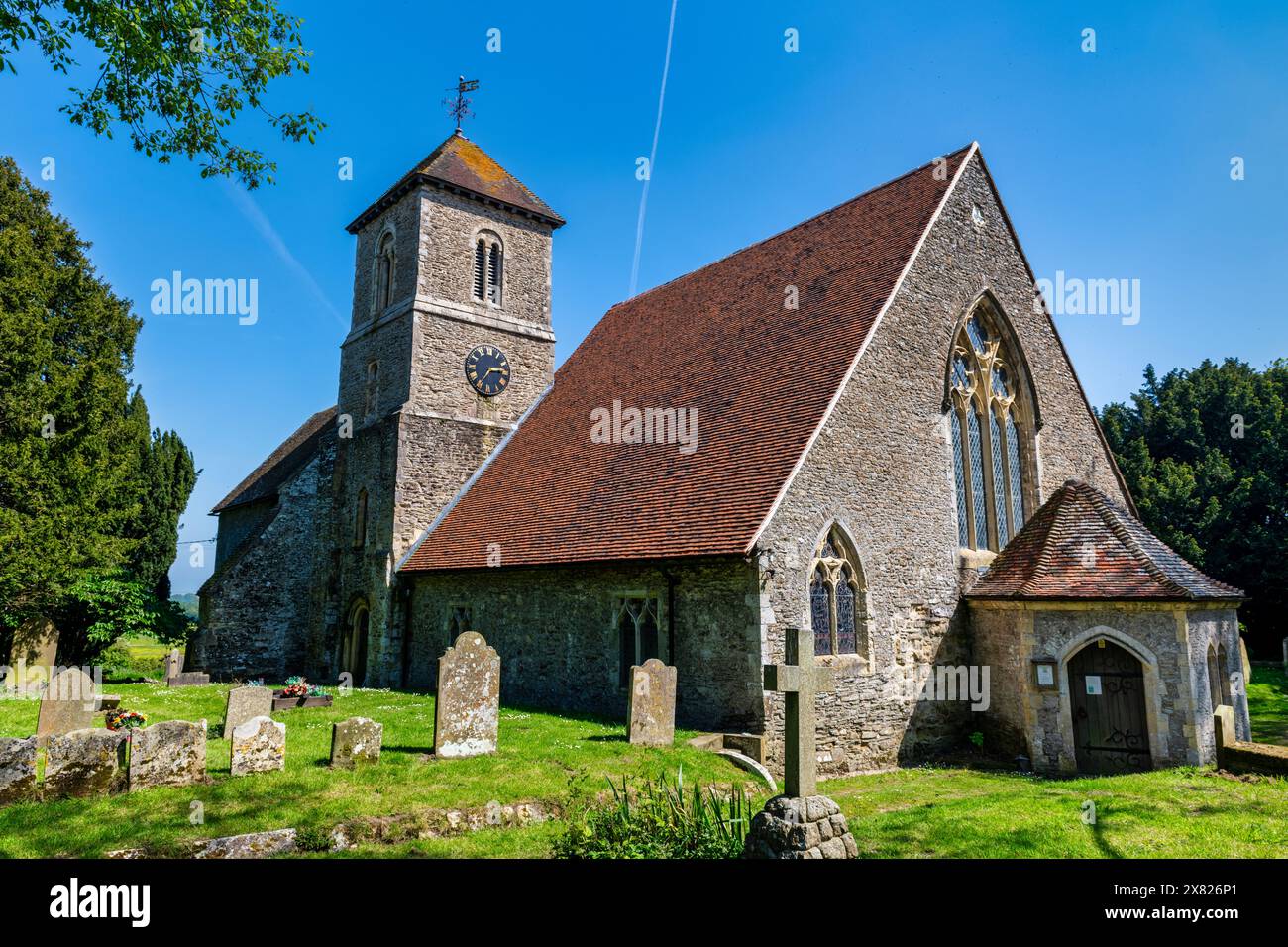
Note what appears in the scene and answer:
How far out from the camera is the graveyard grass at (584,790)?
6.94m

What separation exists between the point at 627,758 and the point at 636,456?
739 cm

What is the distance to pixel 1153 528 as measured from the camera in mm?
28672

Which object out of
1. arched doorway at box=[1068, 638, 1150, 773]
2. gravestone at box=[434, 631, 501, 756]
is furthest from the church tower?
arched doorway at box=[1068, 638, 1150, 773]

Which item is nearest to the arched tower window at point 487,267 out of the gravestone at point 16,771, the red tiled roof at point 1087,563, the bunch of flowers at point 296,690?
the bunch of flowers at point 296,690

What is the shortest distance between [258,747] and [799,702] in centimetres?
599

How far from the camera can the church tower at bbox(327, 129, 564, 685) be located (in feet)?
66.4

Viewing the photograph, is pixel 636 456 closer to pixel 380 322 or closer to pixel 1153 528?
pixel 380 322

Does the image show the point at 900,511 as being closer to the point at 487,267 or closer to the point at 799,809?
the point at 799,809

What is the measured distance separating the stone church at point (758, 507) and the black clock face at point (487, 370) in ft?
0.31

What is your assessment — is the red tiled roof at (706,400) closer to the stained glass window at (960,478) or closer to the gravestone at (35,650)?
the stained glass window at (960,478)

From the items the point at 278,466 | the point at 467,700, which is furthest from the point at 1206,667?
the point at 278,466
